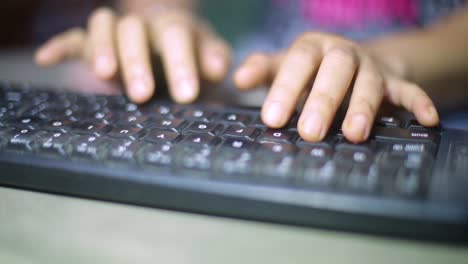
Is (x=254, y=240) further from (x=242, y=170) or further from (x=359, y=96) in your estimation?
(x=359, y=96)

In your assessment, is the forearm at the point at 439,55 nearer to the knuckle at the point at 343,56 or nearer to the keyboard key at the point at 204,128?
the knuckle at the point at 343,56

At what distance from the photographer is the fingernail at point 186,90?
0.40 meters

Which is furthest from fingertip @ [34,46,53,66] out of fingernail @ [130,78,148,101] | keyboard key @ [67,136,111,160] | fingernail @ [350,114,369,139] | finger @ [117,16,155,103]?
fingernail @ [350,114,369,139]

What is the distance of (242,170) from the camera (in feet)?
0.81

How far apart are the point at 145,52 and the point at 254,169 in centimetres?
26

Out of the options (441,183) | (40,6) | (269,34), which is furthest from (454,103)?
(40,6)

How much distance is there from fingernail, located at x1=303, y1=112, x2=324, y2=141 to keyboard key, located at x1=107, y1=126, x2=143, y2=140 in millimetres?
108

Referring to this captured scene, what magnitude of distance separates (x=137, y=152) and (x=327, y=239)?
120 mm

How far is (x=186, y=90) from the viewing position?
41 cm

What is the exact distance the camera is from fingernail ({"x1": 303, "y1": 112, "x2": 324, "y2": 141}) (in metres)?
0.29

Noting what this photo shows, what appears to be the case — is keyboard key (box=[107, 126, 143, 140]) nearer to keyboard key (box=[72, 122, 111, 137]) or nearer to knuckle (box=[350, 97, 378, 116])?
keyboard key (box=[72, 122, 111, 137])

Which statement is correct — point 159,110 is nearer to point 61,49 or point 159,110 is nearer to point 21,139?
point 21,139

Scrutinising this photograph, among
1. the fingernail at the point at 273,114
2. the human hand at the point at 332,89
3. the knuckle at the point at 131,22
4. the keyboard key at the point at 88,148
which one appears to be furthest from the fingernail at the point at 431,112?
the knuckle at the point at 131,22

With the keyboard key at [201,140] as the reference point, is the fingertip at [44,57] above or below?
above
